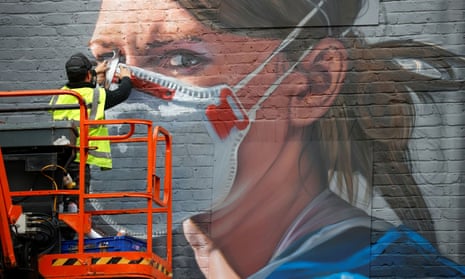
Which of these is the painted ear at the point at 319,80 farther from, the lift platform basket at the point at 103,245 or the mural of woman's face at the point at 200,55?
the lift platform basket at the point at 103,245

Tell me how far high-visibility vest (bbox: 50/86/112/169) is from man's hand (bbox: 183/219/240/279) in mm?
1739

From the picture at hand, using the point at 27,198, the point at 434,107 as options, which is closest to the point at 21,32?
the point at 27,198

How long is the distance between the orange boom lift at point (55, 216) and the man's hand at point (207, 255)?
1.66 meters

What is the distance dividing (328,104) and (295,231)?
1.29 meters

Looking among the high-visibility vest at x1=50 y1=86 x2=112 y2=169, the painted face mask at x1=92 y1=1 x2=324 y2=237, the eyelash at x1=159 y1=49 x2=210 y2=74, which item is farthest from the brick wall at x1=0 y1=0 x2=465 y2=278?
the high-visibility vest at x1=50 y1=86 x2=112 y2=169

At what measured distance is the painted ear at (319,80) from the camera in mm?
9836

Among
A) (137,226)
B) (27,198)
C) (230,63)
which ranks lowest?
(137,226)

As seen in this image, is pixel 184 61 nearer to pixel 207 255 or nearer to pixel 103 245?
pixel 207 255

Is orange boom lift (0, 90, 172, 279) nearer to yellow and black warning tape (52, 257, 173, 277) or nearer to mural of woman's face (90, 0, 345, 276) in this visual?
yellow and black warning tape (52, 257, 173, 277)

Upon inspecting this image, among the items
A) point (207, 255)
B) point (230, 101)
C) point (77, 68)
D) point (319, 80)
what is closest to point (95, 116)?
point (77, 68)

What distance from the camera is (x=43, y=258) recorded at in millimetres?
7590

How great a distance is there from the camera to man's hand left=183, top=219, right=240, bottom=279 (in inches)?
382

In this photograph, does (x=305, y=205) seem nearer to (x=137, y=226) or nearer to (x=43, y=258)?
(x=137, y=226)

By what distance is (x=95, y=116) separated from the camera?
832 centimetres
